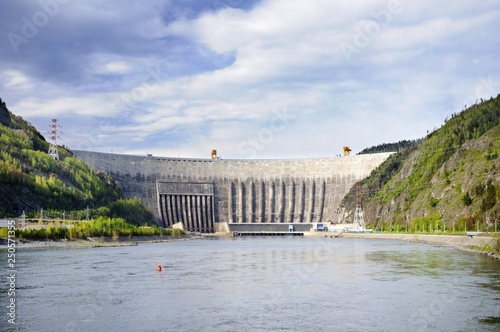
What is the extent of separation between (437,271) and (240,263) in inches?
817

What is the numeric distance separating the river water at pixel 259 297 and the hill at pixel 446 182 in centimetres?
4542

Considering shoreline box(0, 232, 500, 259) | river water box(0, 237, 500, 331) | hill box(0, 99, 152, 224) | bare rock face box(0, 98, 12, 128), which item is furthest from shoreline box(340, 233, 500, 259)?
bare rock face box(0, 98, 12, 128)

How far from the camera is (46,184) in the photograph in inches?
5197

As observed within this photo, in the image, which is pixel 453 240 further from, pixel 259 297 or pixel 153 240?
pixel 153 240


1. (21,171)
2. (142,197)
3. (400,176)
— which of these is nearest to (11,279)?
(21,171)

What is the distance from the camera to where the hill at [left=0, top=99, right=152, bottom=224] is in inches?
4774

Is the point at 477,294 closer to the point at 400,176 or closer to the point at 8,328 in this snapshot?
the point at 8,328

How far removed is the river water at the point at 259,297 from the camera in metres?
28.2

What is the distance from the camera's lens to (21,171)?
5044 inches

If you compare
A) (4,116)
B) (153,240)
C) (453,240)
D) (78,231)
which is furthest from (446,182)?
(4,116)

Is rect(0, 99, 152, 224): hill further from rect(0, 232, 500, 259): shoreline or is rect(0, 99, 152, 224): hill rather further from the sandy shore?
rect(0, 232, 500, 259): shoreline

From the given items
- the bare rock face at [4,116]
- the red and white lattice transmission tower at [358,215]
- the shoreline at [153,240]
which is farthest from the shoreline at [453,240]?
the bare rock face at [4,116]

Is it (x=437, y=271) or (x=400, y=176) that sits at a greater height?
(x=400, y=176)

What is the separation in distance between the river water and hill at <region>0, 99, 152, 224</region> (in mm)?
69125
